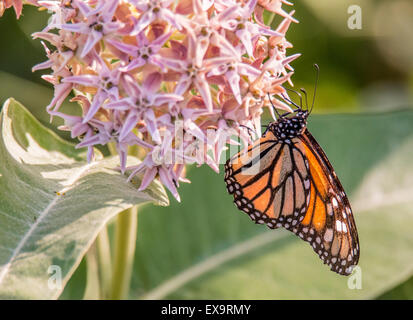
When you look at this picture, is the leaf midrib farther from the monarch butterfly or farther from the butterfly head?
the butterfly head

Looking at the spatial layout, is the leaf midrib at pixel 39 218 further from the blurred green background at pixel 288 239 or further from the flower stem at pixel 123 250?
the blurred green background at pixel 288 239

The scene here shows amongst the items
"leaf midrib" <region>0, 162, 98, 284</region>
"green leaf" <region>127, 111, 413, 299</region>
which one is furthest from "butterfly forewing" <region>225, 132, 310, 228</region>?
"leaf midrib" <region>0, 162, 98, 284</region>

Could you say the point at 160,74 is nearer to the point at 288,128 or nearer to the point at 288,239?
the point at 288,128

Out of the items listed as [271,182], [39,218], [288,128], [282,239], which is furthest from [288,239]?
[39,218]

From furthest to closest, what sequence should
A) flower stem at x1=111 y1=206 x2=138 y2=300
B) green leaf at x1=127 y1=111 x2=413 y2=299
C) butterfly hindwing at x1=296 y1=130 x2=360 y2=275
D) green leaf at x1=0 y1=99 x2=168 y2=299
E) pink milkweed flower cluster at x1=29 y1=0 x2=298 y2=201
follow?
1. green leaf at x1=127 y1=111 x2=413 y2=299
2. butterfly hindwing at x1=296 y1=130 x2=360 y2=275
3. flower stem at x1=111 y1=206 x2=138 y2=300
4. pink milkweed flower cluster at x1=29 y1=0 x2=298 y2=201
5. green leaf at x1=0 y1=99 x2=168 y2=299

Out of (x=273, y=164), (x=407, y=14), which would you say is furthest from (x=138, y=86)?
(x=407, y=14)
